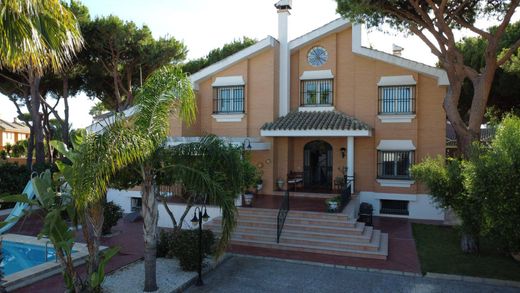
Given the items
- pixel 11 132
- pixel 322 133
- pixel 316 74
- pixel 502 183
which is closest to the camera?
pixel 502 183

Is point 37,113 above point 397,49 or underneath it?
underneath

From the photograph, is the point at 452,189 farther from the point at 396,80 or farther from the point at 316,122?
the point at 396,80

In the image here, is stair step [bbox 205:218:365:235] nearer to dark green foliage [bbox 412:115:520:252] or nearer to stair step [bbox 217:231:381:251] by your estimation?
stair step [bbox 217:231:381:251]

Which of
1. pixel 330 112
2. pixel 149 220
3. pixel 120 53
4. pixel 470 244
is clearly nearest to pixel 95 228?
pixel 149 220

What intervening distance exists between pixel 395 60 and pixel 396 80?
0.90m

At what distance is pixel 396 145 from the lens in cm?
1767

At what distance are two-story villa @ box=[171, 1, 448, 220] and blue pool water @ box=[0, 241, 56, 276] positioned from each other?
680 cm

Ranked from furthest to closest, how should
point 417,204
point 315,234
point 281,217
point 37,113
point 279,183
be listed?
1. point 37,113
2. point 279,183
3. point 417,204
4. point 281,217
5. point 315,234

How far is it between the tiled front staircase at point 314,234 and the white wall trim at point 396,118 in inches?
238

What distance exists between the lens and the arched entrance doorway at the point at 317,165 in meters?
19.5

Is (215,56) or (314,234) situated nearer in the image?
(314,234)

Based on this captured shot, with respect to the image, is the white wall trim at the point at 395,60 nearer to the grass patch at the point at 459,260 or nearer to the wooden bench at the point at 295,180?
the wooden bench at the point at 295,180

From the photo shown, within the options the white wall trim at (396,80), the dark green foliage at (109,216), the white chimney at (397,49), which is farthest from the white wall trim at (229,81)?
the white chimney at (397,49)

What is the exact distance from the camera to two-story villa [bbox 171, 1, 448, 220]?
17422 mm
